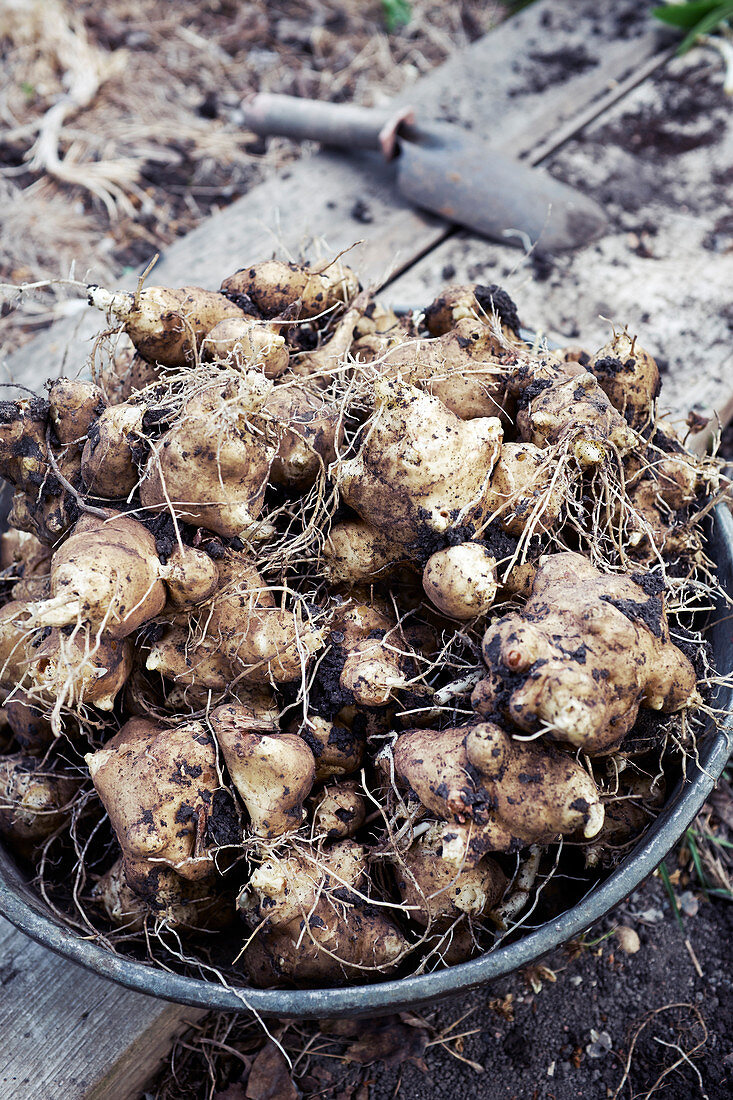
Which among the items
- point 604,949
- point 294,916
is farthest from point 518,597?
point 604,949

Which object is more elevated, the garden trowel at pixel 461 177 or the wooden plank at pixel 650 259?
the garden trowel at pixel 461 177

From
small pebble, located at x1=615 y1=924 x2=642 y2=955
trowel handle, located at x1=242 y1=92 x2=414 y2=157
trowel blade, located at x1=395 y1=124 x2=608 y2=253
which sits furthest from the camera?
trowel handle, located at x1=242 y1=92 x2=414 y2=157

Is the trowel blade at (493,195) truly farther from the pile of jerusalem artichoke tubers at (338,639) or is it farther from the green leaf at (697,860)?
the green leaf at (697,860)

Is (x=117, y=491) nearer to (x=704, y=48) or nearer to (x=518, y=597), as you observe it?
(x=518, y=597)

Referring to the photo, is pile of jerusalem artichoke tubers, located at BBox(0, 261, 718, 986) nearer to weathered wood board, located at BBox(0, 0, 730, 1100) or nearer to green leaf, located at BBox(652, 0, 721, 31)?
weathered wood board, located at BBox(0, 0, 730, 1100)

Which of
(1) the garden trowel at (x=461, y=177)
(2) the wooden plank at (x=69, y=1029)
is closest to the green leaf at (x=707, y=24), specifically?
(1) the garden trowel at (x=461, y=177)

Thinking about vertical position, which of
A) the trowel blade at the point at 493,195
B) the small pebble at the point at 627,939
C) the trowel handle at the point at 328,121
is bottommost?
the small pebble at the point at 627,939

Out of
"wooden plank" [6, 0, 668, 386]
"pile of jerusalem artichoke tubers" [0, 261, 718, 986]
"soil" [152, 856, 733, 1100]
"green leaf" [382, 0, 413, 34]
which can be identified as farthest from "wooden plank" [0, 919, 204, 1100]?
"green leaf" [382, 0, 413, 34]
